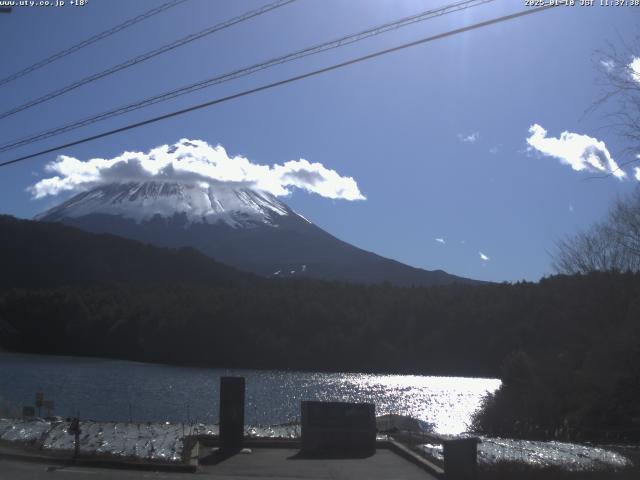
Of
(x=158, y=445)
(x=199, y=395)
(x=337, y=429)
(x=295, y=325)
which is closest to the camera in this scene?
(x=158, y=445)

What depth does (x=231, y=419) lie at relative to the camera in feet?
58.3

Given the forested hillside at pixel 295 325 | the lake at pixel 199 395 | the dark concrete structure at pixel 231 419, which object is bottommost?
the lake at pixel 199 395

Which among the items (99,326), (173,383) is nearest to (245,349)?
(99,326)

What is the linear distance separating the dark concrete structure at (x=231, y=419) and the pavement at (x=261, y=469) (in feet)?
1.44

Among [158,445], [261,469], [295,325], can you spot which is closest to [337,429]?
[261,469]

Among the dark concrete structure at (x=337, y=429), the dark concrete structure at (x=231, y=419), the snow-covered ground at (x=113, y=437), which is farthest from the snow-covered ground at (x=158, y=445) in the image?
the dark concrete structure at (x=337, y=429)

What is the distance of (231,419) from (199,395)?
33.5m

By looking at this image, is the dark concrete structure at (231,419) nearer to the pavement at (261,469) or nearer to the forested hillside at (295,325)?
the pavement at (261,469)

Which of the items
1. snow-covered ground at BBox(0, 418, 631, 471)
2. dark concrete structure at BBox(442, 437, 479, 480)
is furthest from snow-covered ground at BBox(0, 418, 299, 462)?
dark concrete structure at BBox(442, 437, 479, 480)

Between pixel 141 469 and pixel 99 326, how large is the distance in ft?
317

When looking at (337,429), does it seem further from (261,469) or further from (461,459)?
(461,459)

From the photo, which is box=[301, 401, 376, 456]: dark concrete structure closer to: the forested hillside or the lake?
the lake

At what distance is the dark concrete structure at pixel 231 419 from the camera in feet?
58.0

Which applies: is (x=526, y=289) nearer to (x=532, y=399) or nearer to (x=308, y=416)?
(x=532, y=399)
